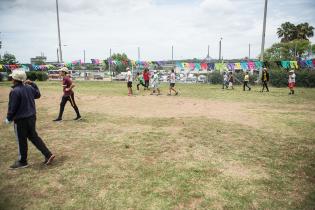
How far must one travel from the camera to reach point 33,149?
6520mm

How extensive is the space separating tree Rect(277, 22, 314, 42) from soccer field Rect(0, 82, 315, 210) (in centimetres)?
4709

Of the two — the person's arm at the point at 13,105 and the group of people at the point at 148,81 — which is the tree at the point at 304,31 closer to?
the group of people at the point at 148,81

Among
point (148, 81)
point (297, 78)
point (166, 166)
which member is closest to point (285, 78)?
point (297, 78)

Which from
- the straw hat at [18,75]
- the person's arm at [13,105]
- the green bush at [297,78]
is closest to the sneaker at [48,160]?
the person's arm at [13,105]

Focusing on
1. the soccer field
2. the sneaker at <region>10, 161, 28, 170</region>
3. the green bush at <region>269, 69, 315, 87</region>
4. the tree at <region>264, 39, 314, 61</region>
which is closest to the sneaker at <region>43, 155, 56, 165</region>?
the soccer field

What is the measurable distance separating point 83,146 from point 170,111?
5.56 m

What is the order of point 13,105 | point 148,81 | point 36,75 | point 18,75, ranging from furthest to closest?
point 36,75 → point 148,81 → point 18,75 → point 13,105

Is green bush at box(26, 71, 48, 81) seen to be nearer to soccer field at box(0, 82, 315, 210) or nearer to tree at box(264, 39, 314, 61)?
soccer field at box(0, 82, 315, 210)

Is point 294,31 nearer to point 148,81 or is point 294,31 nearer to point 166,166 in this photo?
point 148,81

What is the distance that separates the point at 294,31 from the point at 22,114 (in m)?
54.6

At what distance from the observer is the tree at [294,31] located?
49344mm

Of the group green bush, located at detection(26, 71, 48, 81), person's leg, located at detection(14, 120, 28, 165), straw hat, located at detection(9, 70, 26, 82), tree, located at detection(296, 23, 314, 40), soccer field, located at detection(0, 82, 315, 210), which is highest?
tree, located at detection(296, 23, 314, 40)

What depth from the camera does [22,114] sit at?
5281 mm

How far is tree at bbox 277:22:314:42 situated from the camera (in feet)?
162
